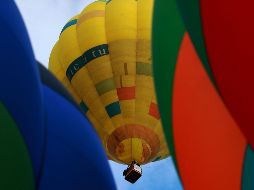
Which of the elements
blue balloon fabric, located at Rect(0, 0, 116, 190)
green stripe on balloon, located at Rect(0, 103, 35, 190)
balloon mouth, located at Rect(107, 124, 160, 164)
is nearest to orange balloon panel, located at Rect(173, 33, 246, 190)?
blue balloon fabric, located at Rect(0, 0, 116, 190)

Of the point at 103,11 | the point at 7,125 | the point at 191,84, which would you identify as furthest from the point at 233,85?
the point at 103,11

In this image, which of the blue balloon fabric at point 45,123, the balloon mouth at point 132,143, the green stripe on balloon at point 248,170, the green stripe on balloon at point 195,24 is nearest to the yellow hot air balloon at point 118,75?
the balloon mouth at point 132,143

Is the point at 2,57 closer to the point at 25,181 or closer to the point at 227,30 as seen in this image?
the point at 25,181

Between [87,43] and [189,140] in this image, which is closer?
[189,140]

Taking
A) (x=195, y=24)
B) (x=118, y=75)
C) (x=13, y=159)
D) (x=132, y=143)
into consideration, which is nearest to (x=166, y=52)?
(x=195, y=24)

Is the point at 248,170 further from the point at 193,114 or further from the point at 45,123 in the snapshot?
the point at 45,123

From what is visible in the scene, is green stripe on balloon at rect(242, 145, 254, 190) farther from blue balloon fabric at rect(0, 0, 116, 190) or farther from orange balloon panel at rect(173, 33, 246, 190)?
blue balloon fabric at rect(0, 0, 116, 190)

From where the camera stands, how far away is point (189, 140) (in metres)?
3.12

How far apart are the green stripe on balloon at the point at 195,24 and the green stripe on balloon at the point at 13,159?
1.15m

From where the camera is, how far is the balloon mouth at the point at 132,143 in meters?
8.95

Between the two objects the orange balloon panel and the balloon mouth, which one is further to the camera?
the balloon mouth

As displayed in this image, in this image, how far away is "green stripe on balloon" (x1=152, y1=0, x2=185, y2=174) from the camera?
3207mm

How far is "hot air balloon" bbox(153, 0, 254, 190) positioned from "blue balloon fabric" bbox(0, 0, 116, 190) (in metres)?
0.53

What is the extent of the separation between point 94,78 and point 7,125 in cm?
574
